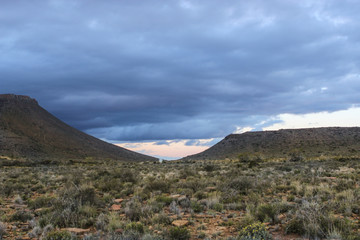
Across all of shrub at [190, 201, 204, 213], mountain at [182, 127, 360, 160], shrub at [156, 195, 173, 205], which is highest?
mountain at [182, 127, 360, 160]

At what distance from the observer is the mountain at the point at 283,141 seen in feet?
246

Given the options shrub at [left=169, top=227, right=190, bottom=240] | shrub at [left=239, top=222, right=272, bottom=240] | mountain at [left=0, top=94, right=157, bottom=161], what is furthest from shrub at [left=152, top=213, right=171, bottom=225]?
mountain at [left=0, top=94, right=157, bottom=161]

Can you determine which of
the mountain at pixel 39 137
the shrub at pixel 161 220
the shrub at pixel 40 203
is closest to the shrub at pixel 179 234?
the shrub at pixel 161 220

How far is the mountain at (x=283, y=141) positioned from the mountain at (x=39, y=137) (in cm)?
4003

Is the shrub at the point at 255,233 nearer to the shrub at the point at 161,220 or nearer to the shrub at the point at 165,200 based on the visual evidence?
the shrub at the point at 161,220

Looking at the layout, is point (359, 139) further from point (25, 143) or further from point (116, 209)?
point (25, 143)

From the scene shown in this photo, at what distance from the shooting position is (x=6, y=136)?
82688 millimetres

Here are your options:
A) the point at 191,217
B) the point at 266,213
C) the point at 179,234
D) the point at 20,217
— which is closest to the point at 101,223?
the point at 179,234

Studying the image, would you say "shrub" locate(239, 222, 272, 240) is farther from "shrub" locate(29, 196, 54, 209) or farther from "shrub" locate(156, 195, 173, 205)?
"shrub" locate(29, 196, 54, 209)

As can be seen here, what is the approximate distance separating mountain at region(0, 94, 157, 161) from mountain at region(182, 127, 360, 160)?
4003cm

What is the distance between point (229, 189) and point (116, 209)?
5.44m

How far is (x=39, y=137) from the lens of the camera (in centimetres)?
9288

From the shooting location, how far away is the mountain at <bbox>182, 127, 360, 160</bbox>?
75.1 meters

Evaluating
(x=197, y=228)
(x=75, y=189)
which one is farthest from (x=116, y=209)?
(x=197, y=228)
